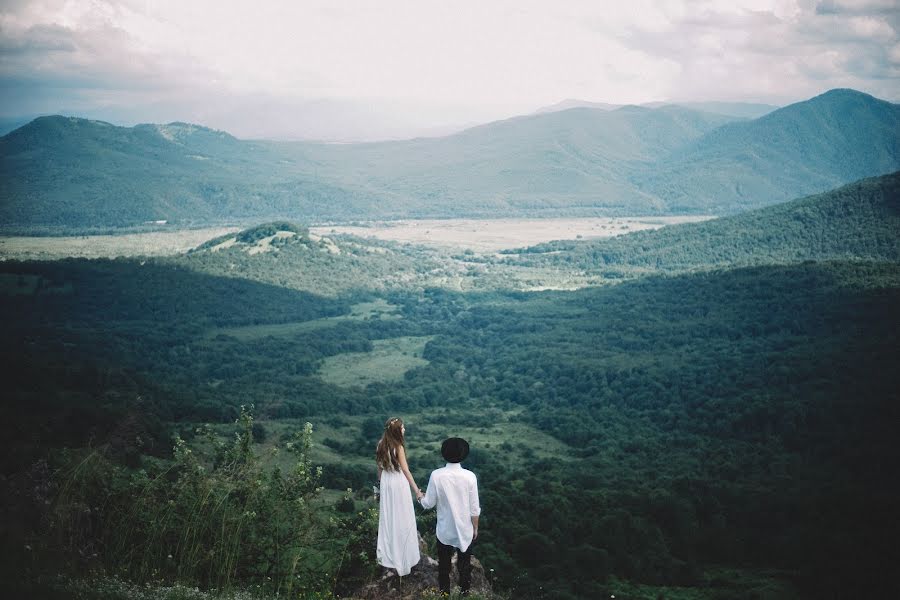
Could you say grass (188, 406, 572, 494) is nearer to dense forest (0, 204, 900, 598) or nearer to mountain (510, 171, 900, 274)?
dense forest (0, 204, 900, 598)

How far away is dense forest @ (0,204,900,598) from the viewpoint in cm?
1717

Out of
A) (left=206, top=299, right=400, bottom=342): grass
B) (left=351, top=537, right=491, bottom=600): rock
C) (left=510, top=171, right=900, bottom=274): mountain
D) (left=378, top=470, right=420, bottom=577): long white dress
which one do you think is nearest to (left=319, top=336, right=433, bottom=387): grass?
(left=206, top=299, right=400, bottom=342): grass

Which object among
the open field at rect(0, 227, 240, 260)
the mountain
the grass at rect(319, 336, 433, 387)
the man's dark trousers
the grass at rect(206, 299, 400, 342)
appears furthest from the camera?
the open field at rect(0, 227, 240, 260)

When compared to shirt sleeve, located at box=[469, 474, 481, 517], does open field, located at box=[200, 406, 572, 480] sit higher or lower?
lower

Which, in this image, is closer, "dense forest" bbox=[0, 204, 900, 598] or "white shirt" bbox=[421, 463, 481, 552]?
"white shirt" bbox=[421, 463, 481, 552]

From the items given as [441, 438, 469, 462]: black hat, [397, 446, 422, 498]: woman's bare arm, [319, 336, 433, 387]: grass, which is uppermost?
[441, 438, 469, 462]: black hat

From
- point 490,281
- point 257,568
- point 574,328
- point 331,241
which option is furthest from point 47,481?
point 331,241

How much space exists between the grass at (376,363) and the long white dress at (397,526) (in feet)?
252

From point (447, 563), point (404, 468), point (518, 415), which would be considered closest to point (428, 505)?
point (404, 468)

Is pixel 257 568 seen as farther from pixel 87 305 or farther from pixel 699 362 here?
pixel 87 305

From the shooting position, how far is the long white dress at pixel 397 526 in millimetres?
13492

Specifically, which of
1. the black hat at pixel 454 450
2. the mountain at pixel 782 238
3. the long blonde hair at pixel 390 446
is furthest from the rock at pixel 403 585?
the mountain at pixel 782 238

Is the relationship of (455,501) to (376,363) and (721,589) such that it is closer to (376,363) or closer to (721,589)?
(721,589)

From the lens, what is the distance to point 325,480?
50.2 m
